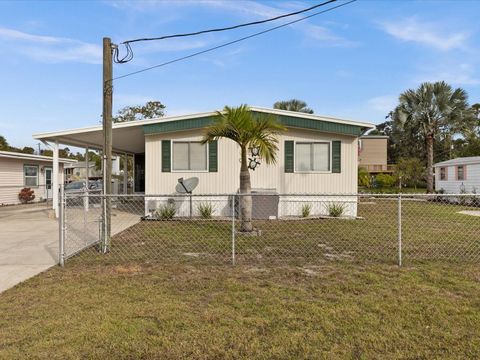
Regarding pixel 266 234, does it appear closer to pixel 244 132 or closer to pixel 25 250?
pixel 244 132

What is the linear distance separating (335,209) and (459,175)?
13.2 m

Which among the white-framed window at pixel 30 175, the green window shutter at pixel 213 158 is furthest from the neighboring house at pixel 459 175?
the white-framed window at pixel 30 175

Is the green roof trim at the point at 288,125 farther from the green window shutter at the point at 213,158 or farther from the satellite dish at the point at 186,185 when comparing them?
the satellite dish at the point at 186,185

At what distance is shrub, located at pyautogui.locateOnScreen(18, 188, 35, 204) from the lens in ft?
64.2

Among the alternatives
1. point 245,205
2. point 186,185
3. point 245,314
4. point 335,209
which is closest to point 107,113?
point 245,205

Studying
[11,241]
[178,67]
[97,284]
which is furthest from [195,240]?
[178,67]

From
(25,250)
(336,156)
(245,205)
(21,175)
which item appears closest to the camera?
(25,250)

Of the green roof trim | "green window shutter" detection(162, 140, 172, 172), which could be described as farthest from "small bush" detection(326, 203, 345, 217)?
"green window shutter" detection(162, 140, 172, 172)

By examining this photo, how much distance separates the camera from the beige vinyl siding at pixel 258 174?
1182cm

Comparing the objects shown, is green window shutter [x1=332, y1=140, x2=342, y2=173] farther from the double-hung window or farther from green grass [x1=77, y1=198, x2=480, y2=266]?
the double-hung window

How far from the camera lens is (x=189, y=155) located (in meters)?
11.9

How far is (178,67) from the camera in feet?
34.8

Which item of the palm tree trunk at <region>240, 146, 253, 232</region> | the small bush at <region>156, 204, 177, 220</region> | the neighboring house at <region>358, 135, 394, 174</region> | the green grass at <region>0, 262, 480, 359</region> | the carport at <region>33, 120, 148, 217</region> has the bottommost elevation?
the green grass at <region>0, 262, 480, 359</region>

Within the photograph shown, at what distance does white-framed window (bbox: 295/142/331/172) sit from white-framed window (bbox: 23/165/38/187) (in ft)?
53.4
